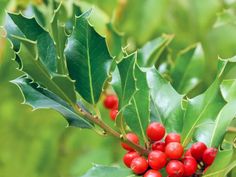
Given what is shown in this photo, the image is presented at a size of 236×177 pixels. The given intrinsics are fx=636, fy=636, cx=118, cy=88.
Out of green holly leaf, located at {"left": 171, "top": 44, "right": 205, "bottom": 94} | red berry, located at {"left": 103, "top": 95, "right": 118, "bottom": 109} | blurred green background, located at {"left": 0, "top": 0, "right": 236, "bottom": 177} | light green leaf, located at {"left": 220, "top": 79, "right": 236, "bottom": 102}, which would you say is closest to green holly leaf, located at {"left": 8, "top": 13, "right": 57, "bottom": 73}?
light green leaf, located at {"left": 220, "top": 79, "right": 236, "bottom": 102}

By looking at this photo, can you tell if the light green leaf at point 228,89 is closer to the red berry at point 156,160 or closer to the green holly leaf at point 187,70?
the red berry at point 156,160

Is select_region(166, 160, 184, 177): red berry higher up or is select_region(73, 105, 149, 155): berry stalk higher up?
select_region(73, 105, 149, 155): berry stalk

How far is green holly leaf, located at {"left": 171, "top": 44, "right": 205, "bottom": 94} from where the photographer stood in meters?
1.68

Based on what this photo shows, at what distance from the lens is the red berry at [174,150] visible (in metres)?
1.15

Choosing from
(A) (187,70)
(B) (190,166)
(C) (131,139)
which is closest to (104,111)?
(A) (187,70)

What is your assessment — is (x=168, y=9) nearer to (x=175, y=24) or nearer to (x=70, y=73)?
(x=175, y=24)

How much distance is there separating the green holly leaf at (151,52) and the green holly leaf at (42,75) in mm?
489

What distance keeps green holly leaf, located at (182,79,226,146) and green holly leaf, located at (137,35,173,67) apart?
404 mm

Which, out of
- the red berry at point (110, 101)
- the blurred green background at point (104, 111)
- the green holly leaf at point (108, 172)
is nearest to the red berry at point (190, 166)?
the green holly leaf at point (108, 172)

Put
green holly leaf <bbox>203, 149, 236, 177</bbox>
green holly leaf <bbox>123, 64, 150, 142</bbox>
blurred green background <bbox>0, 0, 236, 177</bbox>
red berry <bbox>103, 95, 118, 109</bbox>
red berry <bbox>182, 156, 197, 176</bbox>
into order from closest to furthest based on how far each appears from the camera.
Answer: green holly leaf <bbox>203, 149, 236, 177</bbox> → red berry <bbox>182, 156, 197, 176</bbox> → green holly leaf <bbox>123, 64, 150, 142</bbox> → red berry <bbox>103, 95, 118, 109</bbox> → blurred green background <bbox>0, 0, 236, 177</bbox>

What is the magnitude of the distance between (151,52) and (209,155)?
0.53m

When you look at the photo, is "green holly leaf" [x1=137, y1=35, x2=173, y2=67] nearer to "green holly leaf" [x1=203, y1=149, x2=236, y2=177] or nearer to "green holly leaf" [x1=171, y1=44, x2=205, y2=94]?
"green holly leaf" [x1=171, y1=44, x2=205, y2=94]

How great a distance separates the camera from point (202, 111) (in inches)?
47.5

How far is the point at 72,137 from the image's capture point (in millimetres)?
3002
